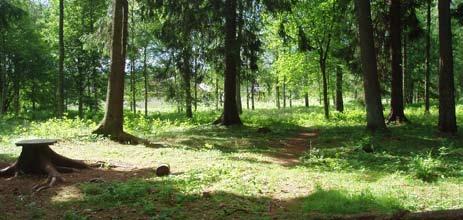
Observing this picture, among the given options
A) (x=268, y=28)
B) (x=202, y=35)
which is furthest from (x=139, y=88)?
(x=202, y=35)

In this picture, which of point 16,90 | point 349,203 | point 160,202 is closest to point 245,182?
point 160,202

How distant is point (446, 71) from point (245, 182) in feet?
32.2

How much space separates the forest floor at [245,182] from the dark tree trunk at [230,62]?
5.17m

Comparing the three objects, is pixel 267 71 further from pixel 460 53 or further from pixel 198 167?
pixel 198 167

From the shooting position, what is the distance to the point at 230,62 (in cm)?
2012

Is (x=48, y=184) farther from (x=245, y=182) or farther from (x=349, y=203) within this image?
(x=349, y=203)

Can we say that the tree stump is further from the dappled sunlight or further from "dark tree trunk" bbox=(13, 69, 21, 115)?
"dark tree trunk" bbox=(13, 69, 21, 115)

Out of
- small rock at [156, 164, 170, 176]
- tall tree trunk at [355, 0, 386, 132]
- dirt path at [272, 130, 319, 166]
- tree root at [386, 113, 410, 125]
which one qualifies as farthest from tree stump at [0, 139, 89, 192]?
tree root at [386, 113, 410, 125]

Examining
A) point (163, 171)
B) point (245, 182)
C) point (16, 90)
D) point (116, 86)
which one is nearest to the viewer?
point (245, 182)

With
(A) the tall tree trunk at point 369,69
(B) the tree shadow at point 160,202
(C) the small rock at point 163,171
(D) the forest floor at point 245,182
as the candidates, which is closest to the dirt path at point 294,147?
(D) the forest floor at point 245,182

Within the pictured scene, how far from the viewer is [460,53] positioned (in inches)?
1868

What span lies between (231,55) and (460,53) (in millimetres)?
36430

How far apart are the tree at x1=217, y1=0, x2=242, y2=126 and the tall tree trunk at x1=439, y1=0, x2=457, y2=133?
7.58 m

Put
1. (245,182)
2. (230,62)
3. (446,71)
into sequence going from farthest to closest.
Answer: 1. (230,62)
2. (446,71)
3. (245,182)
